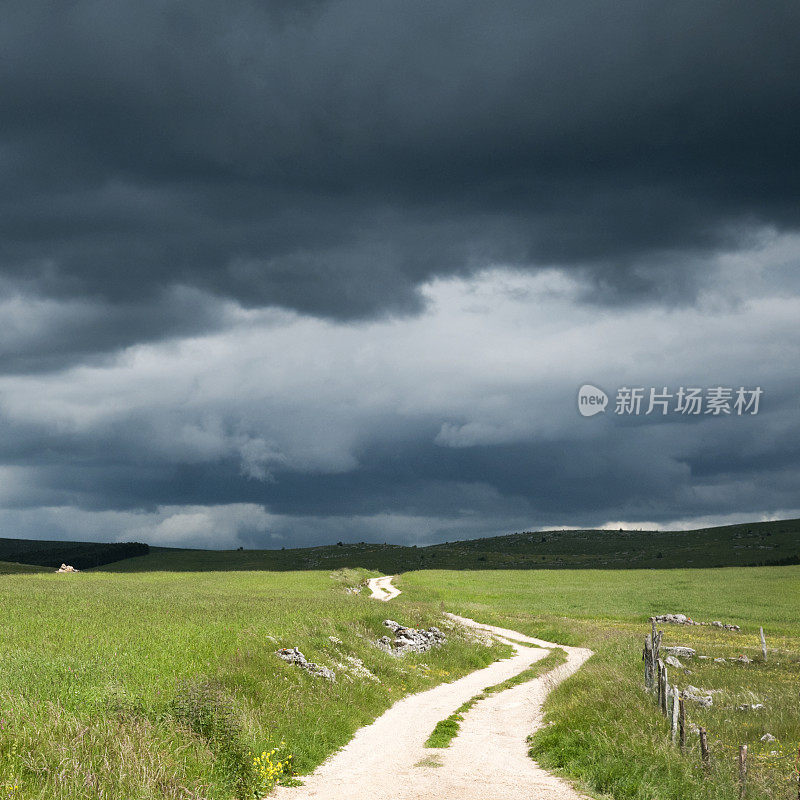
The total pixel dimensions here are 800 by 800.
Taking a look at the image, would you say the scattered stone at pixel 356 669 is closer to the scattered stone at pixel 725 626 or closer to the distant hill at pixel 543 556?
the scattered stone at pixel 725 626

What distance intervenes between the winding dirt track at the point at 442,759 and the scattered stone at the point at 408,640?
20.1 ft

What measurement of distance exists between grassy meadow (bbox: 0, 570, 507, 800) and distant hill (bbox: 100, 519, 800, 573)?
345 ft

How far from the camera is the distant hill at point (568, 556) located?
140 m

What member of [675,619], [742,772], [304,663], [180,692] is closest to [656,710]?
[742,772]

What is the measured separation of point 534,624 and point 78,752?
51.2 m

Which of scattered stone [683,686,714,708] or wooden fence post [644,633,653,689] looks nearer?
wooden fence post [644,633,653,689]

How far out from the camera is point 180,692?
18.5 meters

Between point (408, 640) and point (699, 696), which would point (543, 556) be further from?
point (699, 696)

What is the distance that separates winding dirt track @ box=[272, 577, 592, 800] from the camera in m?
16.4

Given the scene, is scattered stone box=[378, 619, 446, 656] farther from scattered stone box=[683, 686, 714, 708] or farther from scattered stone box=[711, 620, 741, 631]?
scattered stone box=[711, 620, 741, 631]

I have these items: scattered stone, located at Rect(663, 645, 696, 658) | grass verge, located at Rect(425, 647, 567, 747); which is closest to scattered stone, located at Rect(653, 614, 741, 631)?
scattered stone, located at Rect(663, 645, 696, 658)

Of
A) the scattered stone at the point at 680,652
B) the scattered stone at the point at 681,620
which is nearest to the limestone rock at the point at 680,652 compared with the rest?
the scattered stone at the point at 680,652

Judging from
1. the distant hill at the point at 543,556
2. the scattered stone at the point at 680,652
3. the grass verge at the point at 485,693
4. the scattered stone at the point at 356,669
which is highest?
the scattered stone at the point at 356,669

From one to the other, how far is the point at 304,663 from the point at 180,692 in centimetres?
883
